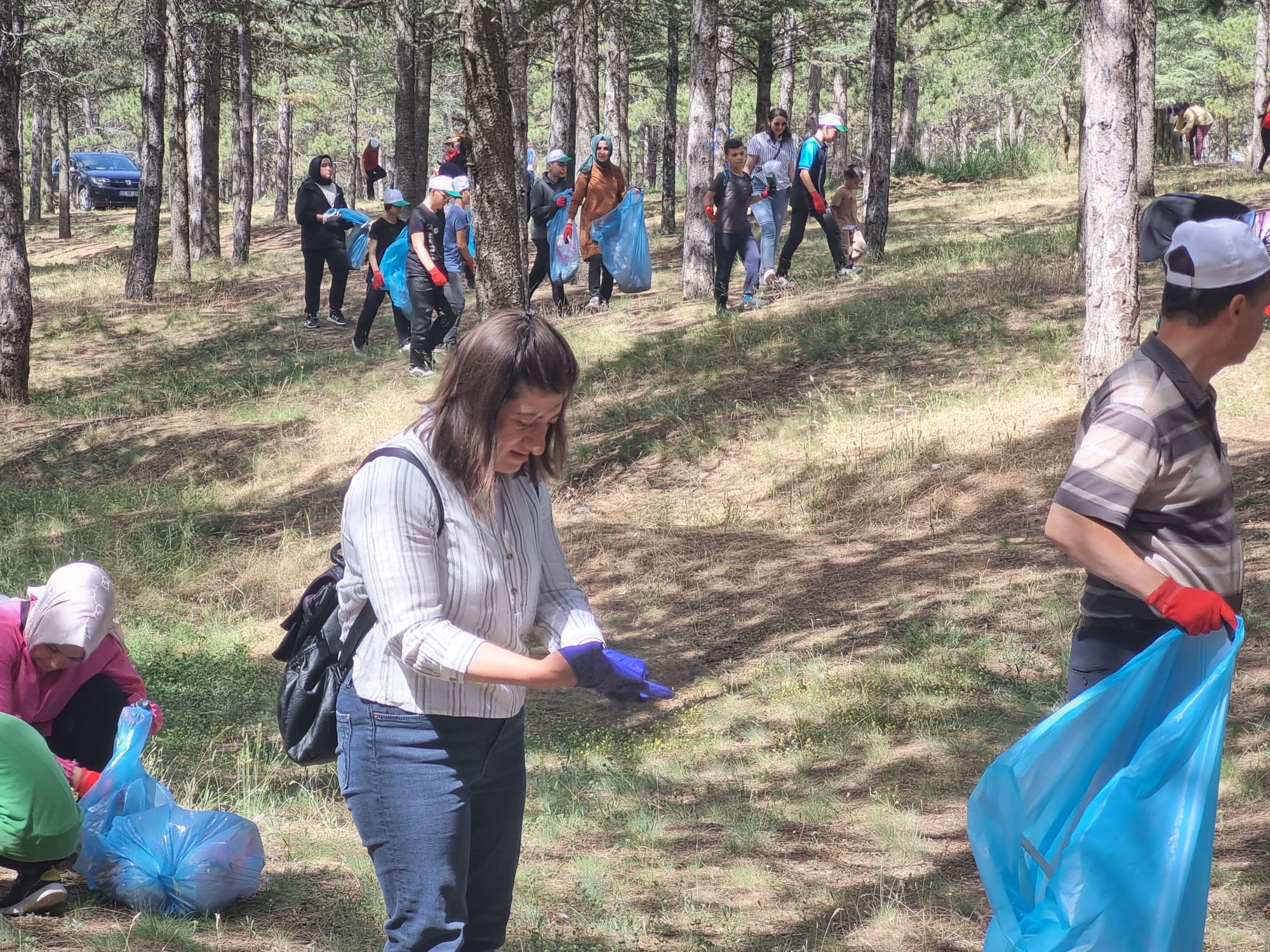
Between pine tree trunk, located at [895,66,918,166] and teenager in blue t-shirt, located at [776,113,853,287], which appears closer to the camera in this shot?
teenager in blue t-shirt, located at [776,113,853,287]

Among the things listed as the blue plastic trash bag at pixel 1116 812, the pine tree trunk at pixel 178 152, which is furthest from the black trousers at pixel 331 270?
the blue plastic trash bag at pixel 1116 812

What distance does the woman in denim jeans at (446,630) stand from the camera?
2.21 metres

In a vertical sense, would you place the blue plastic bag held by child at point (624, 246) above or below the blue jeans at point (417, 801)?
above

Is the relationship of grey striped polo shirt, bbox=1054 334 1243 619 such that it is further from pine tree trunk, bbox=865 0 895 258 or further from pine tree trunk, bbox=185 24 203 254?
pine tree trunk, bbox=185 24 203 254

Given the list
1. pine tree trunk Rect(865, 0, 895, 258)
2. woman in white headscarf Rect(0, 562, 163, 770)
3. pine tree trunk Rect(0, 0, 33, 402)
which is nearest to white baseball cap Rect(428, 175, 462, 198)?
pine tree trunk Rect(0, 0, 33, 402)

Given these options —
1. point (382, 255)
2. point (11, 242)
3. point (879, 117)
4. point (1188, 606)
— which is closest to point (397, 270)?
point (382, 255)

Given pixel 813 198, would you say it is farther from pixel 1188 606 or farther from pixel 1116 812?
pixel 1116 812

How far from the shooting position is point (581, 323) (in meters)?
13.3

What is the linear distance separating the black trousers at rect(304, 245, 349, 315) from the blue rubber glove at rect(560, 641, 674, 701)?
12.8 meters

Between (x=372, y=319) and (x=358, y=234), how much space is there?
4.85 ft

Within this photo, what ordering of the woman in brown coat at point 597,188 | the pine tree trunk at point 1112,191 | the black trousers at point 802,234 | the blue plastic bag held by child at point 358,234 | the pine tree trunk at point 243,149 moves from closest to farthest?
the pine tree trunk at point 1112,191 < the woman in brown coat at point 597,188 < the black trousers at point 802,234 < the blue plastic bag held by child at point 358,234 < the pine tree trunk at point 243,149

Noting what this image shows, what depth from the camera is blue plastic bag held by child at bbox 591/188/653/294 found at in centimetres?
1250

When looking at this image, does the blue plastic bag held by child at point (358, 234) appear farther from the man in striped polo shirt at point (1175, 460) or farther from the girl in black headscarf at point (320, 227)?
the man in striped polo shirt at point (1175, 460)

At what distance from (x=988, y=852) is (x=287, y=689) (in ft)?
4.85
